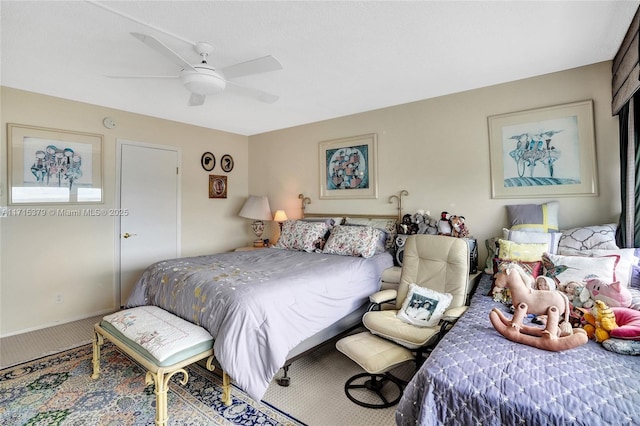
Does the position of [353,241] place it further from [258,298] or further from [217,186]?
[217,186]

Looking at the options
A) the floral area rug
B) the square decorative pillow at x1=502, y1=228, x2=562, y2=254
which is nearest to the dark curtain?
the square decorative pillow at x1=502, y1=228, x2=562, y2=254

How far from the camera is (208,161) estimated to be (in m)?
4.94

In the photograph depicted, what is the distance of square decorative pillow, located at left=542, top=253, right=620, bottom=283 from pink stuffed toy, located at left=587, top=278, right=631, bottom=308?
0.11 m

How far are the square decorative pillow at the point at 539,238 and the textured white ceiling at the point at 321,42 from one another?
1464 mm

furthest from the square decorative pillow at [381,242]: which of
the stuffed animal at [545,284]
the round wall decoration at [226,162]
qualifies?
the round wall decoration at [226,162]

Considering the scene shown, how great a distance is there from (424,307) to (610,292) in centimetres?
111

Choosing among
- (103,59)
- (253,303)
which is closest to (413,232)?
(253,303)

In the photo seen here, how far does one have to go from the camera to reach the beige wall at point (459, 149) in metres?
2.66

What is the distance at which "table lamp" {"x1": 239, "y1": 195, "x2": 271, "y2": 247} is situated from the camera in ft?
15.9

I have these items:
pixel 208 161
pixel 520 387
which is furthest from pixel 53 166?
pixel 520 387

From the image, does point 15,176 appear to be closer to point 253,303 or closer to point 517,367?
point 253,303

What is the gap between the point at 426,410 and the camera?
1371mm

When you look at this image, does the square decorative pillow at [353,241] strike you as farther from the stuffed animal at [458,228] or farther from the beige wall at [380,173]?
the stuffed animal at [458,228]

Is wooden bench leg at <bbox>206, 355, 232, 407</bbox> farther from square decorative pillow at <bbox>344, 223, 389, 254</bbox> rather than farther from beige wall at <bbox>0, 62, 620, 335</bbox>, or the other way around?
beige wall at <bbox>0, 62, 620, 335</bbox>
